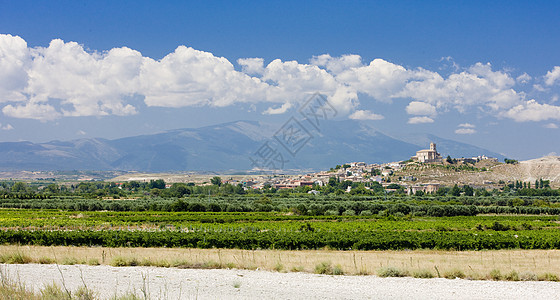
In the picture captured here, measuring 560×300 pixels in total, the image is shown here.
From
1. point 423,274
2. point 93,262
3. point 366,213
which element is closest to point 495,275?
point 423,274

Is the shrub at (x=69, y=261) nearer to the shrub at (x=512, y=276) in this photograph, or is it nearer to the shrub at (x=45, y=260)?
the shrub at (x=45, y=260)

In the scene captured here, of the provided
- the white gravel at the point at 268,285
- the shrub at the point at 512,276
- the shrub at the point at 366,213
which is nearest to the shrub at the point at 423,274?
the white gravel at the point at 268,285

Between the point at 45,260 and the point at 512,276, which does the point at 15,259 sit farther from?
the point at 512,276

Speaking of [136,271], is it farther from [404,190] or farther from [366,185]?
[366,185]

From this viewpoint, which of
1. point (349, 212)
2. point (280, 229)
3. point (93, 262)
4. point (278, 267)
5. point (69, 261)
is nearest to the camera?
point (278, 267)

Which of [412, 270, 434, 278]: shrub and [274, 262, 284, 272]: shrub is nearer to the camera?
[412, 270, 434, 278]: shrub

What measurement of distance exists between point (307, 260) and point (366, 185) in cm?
14603

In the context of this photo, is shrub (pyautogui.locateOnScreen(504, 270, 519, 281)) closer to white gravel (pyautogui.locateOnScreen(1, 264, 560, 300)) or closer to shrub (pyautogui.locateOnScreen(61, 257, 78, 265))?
white gravel (pyautogui.locateOnScreen(1, 264, 560, 300))

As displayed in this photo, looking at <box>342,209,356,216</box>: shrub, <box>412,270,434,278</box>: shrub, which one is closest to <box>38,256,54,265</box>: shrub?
<box>412,270,434,278</box>: shrub

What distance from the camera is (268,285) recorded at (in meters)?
14.5

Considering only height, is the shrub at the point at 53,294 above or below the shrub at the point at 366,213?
above

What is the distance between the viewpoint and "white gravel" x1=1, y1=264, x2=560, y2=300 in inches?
527

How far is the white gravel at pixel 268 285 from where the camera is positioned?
13.4 m

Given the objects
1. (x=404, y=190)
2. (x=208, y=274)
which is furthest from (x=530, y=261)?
(x=404, y=190)
